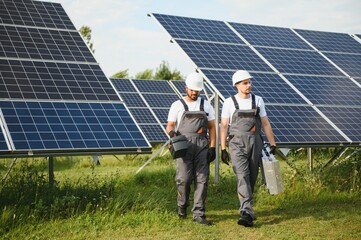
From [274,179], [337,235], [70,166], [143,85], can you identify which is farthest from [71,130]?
[143,85]

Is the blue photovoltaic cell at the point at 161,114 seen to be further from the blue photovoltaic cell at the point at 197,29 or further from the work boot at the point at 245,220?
the work boot at the point at 245,220

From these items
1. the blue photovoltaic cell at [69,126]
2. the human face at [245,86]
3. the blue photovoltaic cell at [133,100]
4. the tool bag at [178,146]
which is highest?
the blue photovoltaic cell at [133,100]

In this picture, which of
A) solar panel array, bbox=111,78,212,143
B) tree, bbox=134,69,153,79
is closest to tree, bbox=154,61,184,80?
tree, bbox=134,69,153,79

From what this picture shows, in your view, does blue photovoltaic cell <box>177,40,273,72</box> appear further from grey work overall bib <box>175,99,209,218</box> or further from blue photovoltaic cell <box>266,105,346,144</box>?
grey work overall bib <box>175,99,209,218</box>

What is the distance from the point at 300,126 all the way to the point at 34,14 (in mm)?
5682

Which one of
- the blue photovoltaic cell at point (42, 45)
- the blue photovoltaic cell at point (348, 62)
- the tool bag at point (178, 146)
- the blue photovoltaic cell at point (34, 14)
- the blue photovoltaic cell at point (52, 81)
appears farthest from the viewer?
the blue photovoltaic cell at point (348, 62)

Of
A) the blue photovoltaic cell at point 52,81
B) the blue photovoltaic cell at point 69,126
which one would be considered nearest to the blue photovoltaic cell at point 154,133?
the blue photovoltaic cell at point 52,81

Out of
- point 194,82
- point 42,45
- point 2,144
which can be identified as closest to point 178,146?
point 194,82

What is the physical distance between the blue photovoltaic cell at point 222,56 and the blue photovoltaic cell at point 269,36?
97cm

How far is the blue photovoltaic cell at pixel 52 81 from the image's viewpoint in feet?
31.9

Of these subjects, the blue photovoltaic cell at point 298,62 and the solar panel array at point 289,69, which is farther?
the blue photovoltaic cell at point 298,62

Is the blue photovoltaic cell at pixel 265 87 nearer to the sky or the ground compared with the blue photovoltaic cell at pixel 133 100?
nearer to the ground

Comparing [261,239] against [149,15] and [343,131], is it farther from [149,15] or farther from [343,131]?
[149,15]

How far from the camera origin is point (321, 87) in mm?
13719
